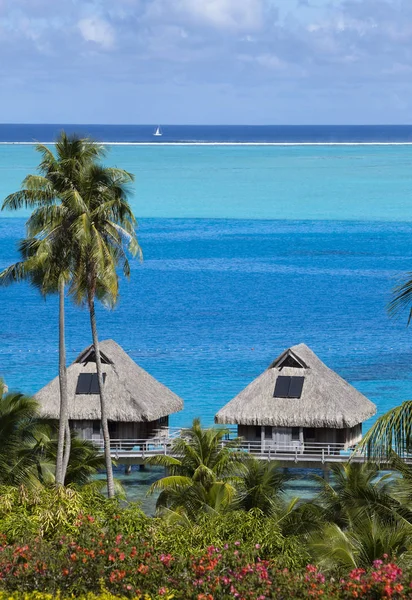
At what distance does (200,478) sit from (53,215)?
6.50 meters

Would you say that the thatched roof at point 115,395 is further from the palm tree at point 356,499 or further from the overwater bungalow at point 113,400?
the palm tree at point 356,499

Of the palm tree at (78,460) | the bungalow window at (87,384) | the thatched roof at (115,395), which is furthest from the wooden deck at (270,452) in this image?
the palm tree at (78,460)

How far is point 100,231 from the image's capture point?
25.5m

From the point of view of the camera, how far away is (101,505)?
19312 mm

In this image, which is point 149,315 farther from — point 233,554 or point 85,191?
point 233,554

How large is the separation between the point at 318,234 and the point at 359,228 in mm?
7099

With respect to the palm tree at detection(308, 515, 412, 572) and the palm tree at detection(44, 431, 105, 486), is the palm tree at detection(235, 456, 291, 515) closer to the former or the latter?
the palm tree at detection(44, 431, 105, 486)

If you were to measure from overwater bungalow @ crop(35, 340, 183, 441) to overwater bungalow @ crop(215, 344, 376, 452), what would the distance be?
2.29 metres

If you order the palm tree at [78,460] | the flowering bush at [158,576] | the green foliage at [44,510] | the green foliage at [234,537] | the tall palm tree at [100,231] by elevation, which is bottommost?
the flowering bush at [158,576]

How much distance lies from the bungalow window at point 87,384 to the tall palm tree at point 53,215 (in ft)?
29.7

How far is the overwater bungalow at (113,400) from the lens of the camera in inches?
1356

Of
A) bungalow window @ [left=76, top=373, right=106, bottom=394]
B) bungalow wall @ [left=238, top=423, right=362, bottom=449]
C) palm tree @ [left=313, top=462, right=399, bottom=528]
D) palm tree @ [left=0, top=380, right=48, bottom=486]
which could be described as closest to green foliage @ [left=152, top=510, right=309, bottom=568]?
palm tree @ [left=313, top=462, right=399, bottom=528]

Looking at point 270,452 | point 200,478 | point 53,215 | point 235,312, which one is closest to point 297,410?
point 270,452

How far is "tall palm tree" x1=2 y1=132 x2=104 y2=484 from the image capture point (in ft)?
82.8
